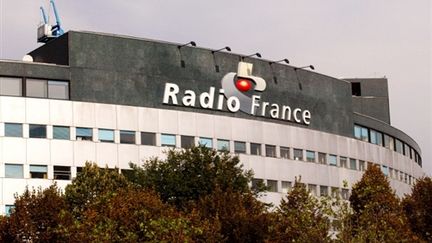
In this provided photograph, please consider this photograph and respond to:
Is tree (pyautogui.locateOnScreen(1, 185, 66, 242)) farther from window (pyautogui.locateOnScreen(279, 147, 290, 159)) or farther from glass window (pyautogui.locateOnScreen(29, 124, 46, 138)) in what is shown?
window (pyautogui.locateOnScreen(279, 147, 290, 159))

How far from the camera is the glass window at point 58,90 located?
99.6 metres

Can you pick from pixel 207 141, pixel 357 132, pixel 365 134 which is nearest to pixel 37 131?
pixel 207 141

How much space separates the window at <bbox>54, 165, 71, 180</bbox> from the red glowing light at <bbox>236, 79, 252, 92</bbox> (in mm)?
23992

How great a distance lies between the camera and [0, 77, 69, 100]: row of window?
9756 centimetres

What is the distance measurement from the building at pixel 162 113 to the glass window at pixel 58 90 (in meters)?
0.11

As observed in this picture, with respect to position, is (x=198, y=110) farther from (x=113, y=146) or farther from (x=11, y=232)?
(x=11, y=232)

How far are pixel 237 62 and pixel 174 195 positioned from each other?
30202 millimetres

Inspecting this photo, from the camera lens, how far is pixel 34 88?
9875 cm

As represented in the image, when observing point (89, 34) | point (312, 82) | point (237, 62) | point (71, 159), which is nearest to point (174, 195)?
point (71, 159)

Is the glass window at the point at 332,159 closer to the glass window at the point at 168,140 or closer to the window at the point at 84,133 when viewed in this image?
the glass window at the point at 168,140

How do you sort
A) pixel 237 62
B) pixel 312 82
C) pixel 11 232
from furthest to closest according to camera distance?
pixel 312 82, pixel 237 62, pixel 11 232

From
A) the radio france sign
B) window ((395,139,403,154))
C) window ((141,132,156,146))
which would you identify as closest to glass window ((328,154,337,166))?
the radio france sign

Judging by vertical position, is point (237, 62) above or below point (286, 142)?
above

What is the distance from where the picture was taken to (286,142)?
118562mm
